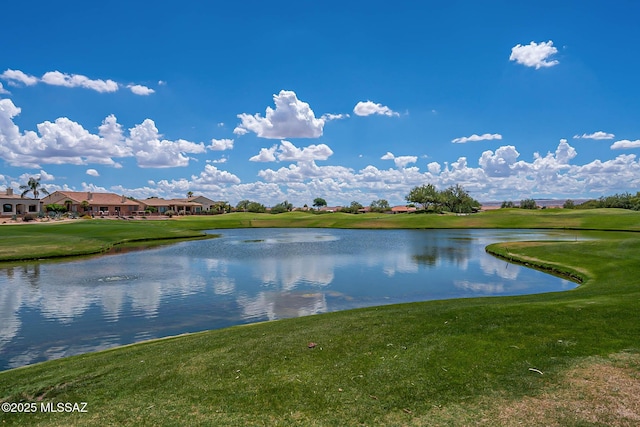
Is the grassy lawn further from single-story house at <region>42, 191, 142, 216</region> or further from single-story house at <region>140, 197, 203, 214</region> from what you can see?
single-story house at <region>140, 197, 203, 214</region>

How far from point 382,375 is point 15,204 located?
124 metres

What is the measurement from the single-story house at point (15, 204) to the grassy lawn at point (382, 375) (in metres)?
112

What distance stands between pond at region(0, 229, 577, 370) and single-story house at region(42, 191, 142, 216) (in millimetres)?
94729

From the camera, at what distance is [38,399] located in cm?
934

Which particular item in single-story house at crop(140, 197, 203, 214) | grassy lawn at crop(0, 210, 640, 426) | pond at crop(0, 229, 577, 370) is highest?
single-story house at crop(140, 197, 203, 214)

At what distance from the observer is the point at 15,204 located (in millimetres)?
104062

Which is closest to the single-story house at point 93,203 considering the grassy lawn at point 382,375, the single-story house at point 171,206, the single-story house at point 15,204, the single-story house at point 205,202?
the single-story house at point 171,206

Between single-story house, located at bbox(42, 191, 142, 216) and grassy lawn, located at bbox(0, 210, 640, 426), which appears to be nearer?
grassy lawn, located at bbox(0, 210, 640, 426)

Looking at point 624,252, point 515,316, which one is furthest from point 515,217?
point 515,316

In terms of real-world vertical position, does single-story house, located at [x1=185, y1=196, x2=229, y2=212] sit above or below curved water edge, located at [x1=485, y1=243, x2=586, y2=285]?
above

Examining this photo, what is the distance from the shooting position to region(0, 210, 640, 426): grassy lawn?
7.53m

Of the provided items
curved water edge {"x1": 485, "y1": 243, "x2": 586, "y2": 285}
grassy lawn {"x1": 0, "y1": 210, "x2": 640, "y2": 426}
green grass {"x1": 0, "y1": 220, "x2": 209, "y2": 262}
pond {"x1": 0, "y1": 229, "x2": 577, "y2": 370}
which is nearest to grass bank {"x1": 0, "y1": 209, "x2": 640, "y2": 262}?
green grass {"x1": 0, "y1": 220, "x2": 209, "y2": 262}

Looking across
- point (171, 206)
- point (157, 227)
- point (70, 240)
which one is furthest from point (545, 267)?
point (171, 206)

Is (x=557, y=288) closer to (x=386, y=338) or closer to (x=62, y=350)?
(x=386, y=338)
